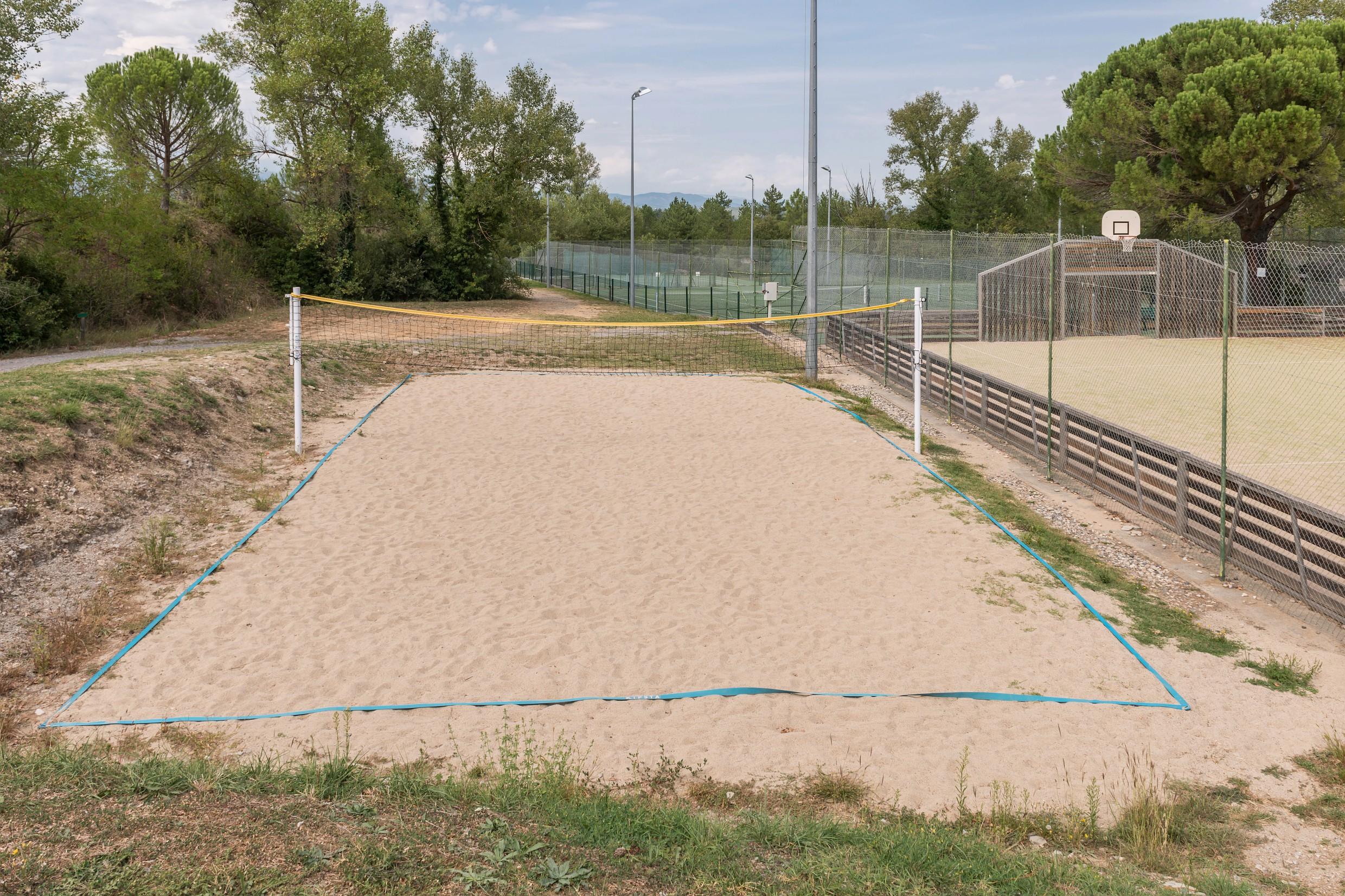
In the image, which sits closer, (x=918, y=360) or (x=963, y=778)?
(x=963, y=778)

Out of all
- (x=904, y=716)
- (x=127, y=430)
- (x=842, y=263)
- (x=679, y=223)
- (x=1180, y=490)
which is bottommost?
→ (x=904, y=716)

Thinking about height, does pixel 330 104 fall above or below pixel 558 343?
above

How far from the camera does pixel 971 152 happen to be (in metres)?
56.4

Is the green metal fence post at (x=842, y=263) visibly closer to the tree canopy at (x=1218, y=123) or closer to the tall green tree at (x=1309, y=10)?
the tree canopy at (x=1218, y=123)

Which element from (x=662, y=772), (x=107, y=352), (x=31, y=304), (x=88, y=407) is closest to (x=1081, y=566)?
(x=662, y=772)

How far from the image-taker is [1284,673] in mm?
7422

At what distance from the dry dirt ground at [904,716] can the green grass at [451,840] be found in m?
0.58

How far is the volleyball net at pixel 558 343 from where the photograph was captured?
20750mm

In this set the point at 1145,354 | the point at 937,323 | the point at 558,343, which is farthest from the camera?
the point at 937,323

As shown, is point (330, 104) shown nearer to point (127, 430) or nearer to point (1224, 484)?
point (127, 430)

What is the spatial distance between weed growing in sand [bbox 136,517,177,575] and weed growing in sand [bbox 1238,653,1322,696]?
870 cm

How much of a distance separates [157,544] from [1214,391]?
1612cm

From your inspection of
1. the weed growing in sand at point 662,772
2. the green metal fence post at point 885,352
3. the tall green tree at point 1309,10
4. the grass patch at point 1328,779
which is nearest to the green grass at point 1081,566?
the grass patch at point 1328,779

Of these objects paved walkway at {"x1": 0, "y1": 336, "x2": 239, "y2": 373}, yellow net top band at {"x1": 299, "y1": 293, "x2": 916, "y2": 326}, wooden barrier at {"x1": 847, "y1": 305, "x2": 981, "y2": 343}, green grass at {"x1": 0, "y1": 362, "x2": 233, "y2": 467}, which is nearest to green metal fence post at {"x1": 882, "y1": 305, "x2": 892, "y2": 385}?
yellow net top band at {"x1": 299, "y1": 293, "x2": 916, "y2": 326}
